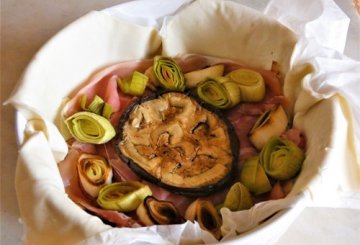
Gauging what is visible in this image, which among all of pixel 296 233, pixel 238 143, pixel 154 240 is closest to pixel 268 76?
pixel 238 143

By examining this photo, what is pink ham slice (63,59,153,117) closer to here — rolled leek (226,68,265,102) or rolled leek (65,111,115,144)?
rolled leek (65,111,115,144)

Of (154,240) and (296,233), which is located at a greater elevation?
(154,240)

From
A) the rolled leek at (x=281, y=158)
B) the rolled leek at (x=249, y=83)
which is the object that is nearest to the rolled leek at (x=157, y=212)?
the rolled leek at (x=281, y=158)

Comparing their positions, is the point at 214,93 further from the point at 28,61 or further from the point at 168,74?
the point at 28,61

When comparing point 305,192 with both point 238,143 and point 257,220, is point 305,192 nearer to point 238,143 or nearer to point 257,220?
point 257,220

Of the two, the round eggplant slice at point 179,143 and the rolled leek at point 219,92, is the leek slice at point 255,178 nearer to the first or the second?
the round eggplant slice at point 179,143

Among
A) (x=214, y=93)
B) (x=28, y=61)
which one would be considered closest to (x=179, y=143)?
(x=214, y=93)

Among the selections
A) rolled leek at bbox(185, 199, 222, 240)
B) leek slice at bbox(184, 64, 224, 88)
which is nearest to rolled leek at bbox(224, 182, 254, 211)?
rolled leek at bbox(185, 199, 222, 240)
